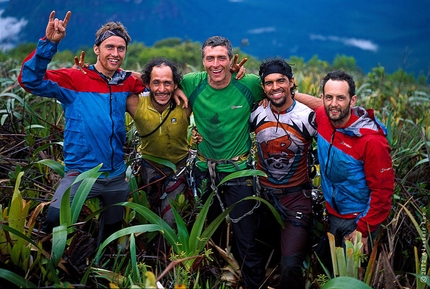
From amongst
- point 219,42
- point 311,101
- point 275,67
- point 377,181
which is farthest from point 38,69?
point 377,181

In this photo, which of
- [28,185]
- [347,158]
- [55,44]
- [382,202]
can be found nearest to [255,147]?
[347,158]

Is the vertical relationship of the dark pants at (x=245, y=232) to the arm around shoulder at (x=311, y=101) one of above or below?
below

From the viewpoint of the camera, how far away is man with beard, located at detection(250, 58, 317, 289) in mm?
3021

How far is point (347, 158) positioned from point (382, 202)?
1.23ft

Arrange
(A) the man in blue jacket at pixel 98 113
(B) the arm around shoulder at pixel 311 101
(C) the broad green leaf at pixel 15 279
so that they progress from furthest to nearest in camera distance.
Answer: (B) the arm around shoulder at pixel 311 101 < (A) the man in blue jacket at pixel 98 113 < (C) the broad green leaf at pixel 15 279

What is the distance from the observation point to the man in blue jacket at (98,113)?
285cm

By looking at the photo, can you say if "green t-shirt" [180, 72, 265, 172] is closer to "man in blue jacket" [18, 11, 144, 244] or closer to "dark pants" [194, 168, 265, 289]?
"dark pants" [194, 168, 265, 289]

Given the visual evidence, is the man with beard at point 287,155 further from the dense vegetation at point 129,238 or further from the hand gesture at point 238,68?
the dense vegetation at point 129,238

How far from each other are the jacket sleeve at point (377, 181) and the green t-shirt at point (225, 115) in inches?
36.2

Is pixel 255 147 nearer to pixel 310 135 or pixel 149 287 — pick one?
pixel 310 135

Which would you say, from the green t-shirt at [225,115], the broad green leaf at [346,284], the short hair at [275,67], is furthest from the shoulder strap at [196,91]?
the broad green leaf at [346,284]

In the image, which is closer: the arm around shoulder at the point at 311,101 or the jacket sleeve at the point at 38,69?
the jacket sleeve at the point at 38,69

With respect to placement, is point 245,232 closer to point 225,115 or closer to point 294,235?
point 294,235

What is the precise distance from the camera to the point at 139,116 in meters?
3.19
